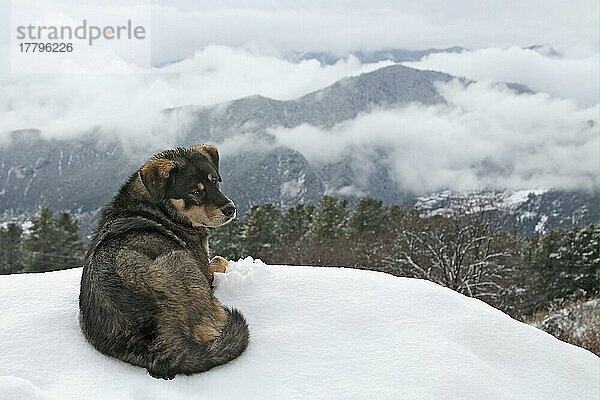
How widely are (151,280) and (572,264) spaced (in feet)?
176

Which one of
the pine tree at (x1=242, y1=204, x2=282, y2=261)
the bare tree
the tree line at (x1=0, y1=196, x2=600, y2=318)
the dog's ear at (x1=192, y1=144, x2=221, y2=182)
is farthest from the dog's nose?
the pine tree at (x1=242, y1=204, x2=282, y2=261)

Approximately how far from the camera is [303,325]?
210 inches

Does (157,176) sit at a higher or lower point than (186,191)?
higher

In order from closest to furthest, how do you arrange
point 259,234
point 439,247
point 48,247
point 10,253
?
1. point 439,247
2. point 48,247
3. point 10,253
4. point 259,234

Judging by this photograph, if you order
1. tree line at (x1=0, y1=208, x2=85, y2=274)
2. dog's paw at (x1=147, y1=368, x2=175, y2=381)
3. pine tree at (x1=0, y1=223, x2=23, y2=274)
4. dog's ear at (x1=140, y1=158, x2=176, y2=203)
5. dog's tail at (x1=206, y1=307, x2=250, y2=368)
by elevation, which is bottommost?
pine tree at (x1=0, y1=223, x2=23, y2=274)

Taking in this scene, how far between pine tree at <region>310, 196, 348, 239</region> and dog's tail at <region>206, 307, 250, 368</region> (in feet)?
163

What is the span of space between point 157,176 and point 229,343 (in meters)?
2.05

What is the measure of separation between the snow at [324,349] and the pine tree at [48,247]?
4379 centimetres

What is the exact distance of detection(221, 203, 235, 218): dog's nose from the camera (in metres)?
6.21

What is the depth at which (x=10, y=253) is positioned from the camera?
171 ft

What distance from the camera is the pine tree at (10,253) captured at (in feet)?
168

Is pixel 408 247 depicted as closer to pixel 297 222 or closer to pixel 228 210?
pixel 297 222

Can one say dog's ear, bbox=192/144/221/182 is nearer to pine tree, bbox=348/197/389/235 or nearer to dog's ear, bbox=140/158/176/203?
dog's ear, bbox=140/158/176/203

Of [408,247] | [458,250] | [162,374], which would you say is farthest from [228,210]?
[408,247]
